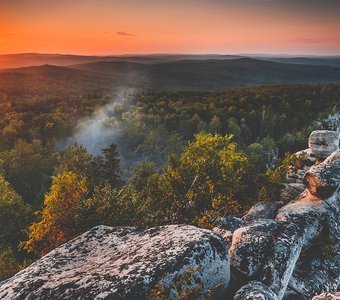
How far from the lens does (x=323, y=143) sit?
3609 cm

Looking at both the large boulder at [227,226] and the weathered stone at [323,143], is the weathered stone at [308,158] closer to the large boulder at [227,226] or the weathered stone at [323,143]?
the weathered stone at [323,143]

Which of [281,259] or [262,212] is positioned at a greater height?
[281,259]

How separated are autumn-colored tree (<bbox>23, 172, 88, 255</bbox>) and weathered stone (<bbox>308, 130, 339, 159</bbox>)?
82.4ft

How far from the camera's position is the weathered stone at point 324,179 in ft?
80.4

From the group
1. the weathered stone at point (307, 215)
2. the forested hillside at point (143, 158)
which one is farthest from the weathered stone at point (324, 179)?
the forested hillside at point (143, 158)

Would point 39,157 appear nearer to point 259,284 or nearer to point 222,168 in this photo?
point 222,168

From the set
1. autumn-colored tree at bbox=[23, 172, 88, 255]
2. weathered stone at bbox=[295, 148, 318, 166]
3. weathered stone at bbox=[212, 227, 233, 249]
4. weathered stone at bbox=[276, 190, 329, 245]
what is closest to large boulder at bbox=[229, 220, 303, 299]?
weathered stone at bbox=[212, 227, 233, 249]

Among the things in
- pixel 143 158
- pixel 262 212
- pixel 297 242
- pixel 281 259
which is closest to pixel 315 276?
pixel 297 242

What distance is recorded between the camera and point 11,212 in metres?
44.6

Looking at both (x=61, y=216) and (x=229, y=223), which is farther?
(x=61, y=216)

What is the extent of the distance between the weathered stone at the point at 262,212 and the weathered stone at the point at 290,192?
2.06 metres

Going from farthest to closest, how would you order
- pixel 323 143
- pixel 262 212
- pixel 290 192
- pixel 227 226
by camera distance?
pixel 323 143 → pixel 290 192 → pixel 262 212 → pixel 227 226

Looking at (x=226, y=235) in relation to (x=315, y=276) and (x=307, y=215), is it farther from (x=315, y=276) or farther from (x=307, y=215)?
(x=307, y=215)

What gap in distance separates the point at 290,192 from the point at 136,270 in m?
20.7
